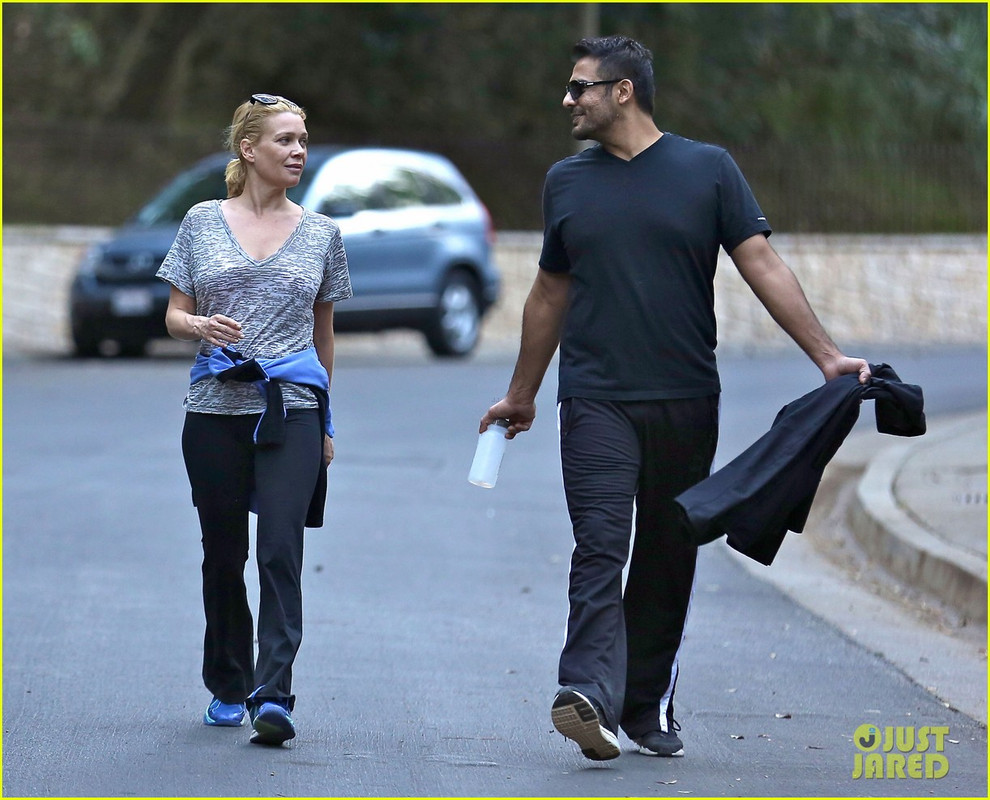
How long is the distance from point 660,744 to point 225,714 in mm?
1253

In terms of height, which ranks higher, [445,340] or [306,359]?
[306,359]

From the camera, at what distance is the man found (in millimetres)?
4938

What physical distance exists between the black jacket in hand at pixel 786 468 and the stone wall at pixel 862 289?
64.3 ft

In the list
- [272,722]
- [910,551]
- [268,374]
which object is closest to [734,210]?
[268,374]

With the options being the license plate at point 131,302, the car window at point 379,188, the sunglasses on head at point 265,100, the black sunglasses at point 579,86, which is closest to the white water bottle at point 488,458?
the black sunglasses at point 579,86

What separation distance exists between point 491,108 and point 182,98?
4887 millimetres

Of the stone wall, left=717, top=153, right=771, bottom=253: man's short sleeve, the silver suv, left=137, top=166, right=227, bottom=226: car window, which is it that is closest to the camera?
left=717, top=153, right=771, bottom=253: man's short sleeve

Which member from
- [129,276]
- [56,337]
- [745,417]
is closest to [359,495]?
[745,417]

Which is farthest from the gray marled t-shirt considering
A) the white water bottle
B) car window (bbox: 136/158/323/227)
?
car window (bbox: 136/158/323/227)

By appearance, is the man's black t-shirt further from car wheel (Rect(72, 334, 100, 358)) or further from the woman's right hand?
car wheel (Rect(72, 334, 100, 358))

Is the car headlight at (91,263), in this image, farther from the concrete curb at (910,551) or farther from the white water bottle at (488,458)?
the white water bottle at (488,458)

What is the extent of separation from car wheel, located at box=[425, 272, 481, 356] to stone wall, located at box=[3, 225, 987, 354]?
498 centimetres

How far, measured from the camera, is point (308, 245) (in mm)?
5254

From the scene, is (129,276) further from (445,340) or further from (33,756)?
(33,756)
